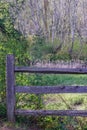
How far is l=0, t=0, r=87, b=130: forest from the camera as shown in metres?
6.74

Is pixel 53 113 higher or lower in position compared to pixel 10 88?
lower

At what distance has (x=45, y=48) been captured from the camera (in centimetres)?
2055

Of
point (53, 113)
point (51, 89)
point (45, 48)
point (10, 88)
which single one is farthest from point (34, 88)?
point (45, 48)

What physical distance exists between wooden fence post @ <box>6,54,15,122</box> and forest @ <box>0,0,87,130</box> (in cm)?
19

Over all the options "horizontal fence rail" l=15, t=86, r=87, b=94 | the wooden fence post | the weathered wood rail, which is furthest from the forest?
"horizontal fence rail" l=15, t=86, r=87, b=94

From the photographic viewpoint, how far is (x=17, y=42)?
701 centimetres

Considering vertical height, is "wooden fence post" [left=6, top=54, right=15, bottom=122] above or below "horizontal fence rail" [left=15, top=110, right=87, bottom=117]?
above

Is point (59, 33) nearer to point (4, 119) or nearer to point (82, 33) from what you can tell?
point (82, 33)

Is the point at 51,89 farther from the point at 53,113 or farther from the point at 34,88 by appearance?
the point at 53,113

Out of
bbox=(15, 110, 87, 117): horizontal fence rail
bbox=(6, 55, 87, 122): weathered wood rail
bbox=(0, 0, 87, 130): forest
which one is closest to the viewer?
bbox=(6, 55, 87, 122): weathered wood rail

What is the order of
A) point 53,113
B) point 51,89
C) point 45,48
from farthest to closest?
point 45,48
point 53,113
point 51,89

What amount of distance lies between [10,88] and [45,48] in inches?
567

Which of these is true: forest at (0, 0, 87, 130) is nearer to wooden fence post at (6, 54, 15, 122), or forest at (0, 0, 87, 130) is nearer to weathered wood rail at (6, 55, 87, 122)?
wooden fence post at (6, 54, 15, 122)

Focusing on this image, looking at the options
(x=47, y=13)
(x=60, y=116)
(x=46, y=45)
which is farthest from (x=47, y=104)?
(x=47, y=13)
